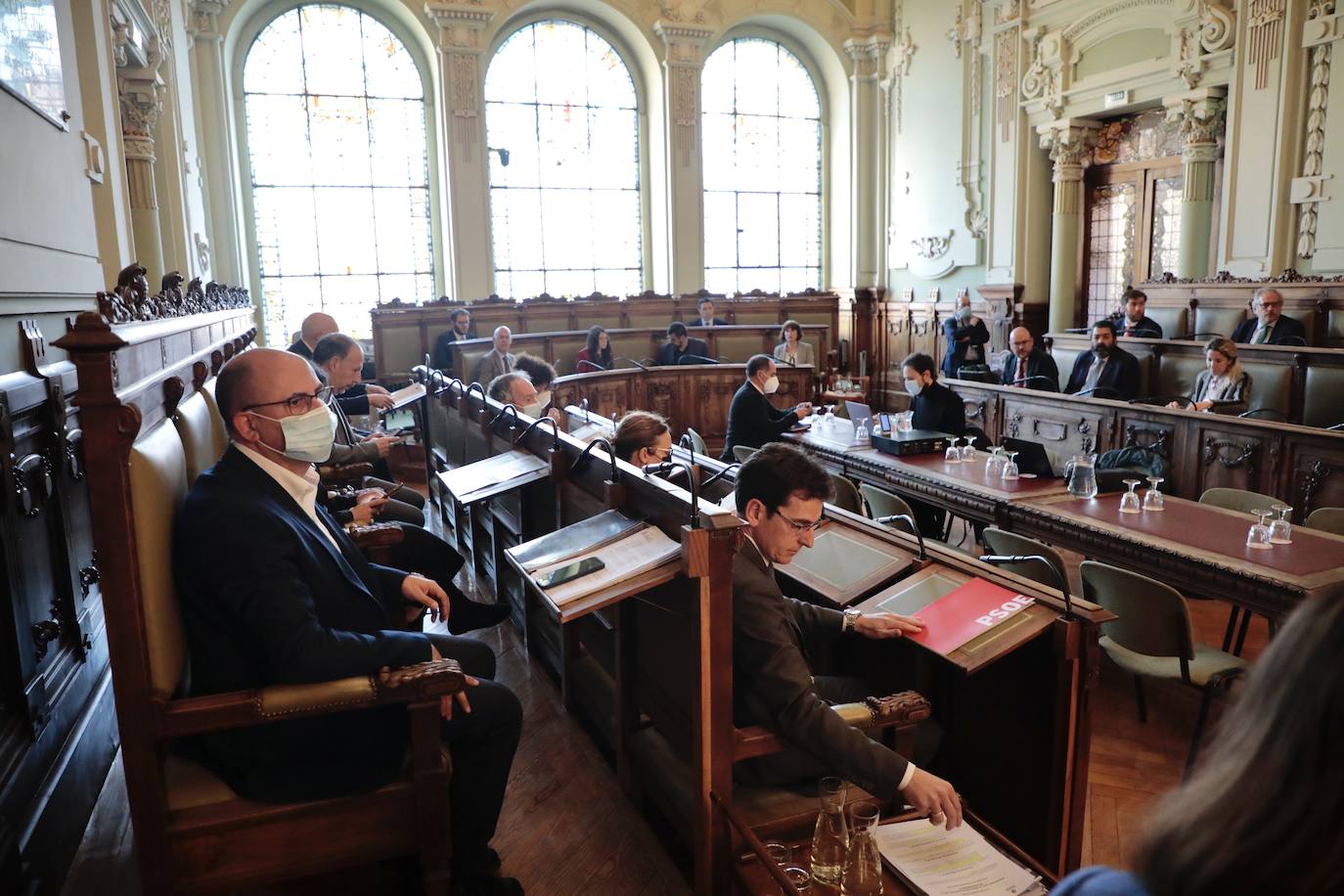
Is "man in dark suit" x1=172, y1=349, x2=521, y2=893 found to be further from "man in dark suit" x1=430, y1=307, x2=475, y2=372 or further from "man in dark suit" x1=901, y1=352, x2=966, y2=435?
"man in dark suit" x1=430, y1=307, x2=475, y2=372

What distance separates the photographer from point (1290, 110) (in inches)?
301

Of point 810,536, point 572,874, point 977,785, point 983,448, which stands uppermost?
point 810,536

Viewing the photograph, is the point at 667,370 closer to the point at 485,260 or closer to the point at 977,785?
the point at 485,260

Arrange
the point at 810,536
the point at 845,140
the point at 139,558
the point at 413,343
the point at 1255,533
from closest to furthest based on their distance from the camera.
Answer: the point at 139,558 → the point at 810,536 → the point at 1255,533 → the point at 413,343 → the point at 845,140

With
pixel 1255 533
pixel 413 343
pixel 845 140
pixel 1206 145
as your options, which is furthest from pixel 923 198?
pixel 1255 533

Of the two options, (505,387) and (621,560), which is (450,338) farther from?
(621,560)

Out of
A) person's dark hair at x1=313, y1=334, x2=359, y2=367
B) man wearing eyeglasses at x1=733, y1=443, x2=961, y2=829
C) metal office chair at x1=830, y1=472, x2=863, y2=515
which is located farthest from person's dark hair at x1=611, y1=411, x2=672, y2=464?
person's dark hair at x1=313, y1=334, x2=359, y2=367

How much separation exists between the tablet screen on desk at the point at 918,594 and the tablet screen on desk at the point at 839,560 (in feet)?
0.57

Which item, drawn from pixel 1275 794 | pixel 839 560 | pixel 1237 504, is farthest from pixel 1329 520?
pixel 1275 794

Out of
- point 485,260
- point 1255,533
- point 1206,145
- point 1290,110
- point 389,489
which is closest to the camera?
point 1255,533

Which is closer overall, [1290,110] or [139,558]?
[139,558]

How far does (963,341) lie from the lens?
9.78 m

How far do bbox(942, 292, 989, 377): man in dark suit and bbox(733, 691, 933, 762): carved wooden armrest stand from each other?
7.97 meters

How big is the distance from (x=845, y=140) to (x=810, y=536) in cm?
1173
